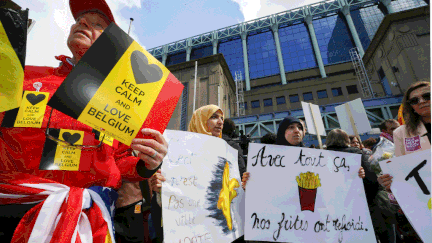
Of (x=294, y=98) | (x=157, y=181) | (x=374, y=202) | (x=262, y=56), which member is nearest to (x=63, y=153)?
(x=157, y=181)

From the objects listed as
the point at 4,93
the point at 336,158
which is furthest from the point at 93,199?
the point at 336,158

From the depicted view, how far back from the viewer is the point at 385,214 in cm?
229

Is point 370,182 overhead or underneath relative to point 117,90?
underneath

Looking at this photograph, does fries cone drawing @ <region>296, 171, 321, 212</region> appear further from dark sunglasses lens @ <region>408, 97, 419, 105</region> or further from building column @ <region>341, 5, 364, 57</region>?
building column @ <region>341, 5, 364, 57</region>

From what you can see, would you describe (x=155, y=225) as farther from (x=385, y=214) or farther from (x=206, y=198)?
(x=385, y=214)

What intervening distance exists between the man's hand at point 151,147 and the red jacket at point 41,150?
142 millimetres

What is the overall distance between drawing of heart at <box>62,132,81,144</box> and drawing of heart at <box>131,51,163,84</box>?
18.8 inches

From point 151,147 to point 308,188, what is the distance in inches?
67.2

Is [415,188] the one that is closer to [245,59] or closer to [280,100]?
[280,100]

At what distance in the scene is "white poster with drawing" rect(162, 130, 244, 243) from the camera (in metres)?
1.58

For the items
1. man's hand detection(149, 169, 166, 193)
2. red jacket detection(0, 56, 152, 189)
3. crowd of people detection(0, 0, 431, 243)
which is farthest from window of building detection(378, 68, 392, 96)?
red jacket detection(0, 56, 152, 189)

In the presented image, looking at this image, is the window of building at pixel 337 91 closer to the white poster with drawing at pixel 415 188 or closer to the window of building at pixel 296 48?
the window of building at pixel 296 48

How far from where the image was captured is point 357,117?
4473mm

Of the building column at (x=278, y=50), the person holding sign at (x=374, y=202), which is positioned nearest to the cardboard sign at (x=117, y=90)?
the person holding sign at (x=374, y=202)
